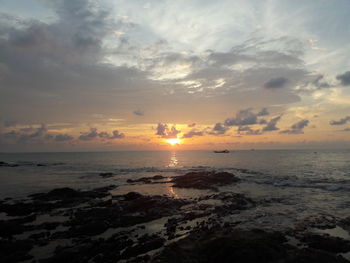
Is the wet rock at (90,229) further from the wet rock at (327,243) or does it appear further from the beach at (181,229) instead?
the wet rock at (327,243)

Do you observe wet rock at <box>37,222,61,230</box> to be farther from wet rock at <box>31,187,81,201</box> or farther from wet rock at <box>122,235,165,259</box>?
wet rock at <box>31,187,81,201</box>

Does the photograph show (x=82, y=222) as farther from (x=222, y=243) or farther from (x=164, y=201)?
(x=222, y=243)

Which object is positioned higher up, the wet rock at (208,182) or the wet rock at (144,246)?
the wet rock at (144,246)

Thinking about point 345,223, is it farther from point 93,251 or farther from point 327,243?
point 93,251

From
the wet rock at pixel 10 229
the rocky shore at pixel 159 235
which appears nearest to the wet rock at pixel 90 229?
the rocky shore at pixel 159 235

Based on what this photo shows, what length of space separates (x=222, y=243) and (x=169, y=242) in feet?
13.1

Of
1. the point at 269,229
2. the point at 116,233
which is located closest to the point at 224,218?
the point at 269,229

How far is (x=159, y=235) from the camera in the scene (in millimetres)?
18188

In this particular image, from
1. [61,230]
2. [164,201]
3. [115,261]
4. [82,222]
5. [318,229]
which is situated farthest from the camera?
[164,201]

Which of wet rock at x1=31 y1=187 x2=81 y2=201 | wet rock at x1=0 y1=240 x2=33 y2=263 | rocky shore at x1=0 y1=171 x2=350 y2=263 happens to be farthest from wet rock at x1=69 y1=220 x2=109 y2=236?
wet rock at x1=31 y1=187 x2=81 y2=201

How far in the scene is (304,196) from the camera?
33281mm

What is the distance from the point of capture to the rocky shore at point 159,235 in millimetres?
13898

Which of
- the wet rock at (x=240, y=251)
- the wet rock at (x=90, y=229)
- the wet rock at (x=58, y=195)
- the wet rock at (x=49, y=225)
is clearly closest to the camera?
the wet rock at (x=240, y=251)

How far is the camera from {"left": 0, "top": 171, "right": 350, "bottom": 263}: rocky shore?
45.6 feet
